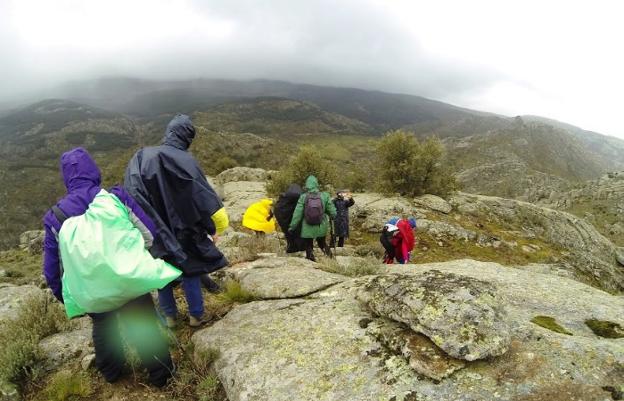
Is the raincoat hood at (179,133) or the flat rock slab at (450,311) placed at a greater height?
the raincoat hood at (179,133)

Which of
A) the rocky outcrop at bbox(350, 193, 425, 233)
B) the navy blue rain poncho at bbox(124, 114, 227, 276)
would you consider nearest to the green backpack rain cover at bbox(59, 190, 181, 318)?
the navy blue rain poncho at bbox(124, 114, 227, 276)

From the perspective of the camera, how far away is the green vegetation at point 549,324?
15.2 ft

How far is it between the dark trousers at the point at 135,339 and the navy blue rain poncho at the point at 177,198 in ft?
2.42

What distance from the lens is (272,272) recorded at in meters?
7.43

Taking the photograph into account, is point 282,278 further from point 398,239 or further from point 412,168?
point 412,168

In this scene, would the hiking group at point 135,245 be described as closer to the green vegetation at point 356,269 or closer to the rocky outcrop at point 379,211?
the green vegetation at point 356,269

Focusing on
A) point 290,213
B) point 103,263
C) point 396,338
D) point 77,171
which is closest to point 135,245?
point 103,263

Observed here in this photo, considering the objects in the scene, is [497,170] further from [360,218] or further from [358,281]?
[358,281]

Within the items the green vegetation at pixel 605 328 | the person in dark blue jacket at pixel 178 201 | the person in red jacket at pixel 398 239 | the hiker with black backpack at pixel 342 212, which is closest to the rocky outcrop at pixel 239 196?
the hiker with black backpack at pixel 342 212

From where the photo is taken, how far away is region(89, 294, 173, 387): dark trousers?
4.28 metres

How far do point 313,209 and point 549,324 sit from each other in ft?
20.2

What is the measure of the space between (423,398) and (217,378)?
8.15ft

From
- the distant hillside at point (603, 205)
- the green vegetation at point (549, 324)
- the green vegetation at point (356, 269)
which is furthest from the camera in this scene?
the distant hillside at point (603, 205)

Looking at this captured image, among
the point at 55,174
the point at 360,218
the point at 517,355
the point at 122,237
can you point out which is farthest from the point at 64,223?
the point at 55,174
